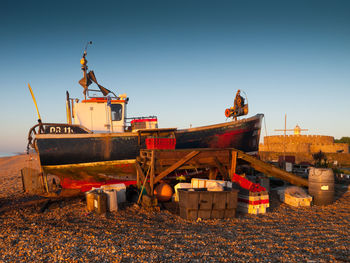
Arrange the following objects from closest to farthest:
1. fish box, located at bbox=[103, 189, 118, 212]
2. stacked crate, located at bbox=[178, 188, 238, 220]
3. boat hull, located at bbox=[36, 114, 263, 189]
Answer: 1. stacked crate, located at bbox=[178, 188, 238, 220]
2. fish box, located at bbox=[103, 189, 118, 212]
3. boat hull, located at bbox=[36, 114, 263, 189]

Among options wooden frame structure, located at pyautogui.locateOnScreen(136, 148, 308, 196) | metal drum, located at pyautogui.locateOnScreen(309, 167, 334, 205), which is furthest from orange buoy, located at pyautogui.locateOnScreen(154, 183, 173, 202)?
metal drum, located at pyautogui.locateOnScreen(309, 167, 334, 205)

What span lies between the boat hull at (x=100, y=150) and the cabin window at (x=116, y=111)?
7.14ft

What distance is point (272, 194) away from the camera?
10.2m

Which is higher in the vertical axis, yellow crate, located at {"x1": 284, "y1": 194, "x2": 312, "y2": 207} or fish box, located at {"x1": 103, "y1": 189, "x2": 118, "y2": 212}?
fish box, located at {"x1": 103, "y1": 189, "x2": 118, "y2": 212}

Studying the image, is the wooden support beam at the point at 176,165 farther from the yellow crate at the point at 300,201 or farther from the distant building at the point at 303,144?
the distant building at the point at 303,144

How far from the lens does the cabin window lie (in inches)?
549

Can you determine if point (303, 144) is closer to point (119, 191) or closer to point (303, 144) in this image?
point (303, 144)

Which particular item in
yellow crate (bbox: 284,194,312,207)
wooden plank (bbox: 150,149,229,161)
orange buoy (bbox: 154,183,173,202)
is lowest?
yellow crate (bbox: 284,194,312,207)

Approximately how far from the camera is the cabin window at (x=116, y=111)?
A: 13.9m

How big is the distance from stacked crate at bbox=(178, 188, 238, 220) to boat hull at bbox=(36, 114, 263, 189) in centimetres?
531

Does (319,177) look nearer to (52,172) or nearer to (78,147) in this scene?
(78,147)

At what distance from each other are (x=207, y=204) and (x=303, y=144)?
136 feet

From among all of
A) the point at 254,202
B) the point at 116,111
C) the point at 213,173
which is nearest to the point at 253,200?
the point at 254,202

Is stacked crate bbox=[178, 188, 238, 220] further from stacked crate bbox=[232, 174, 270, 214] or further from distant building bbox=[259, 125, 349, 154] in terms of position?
distant building bbox=[259, 125, 349, 154]
